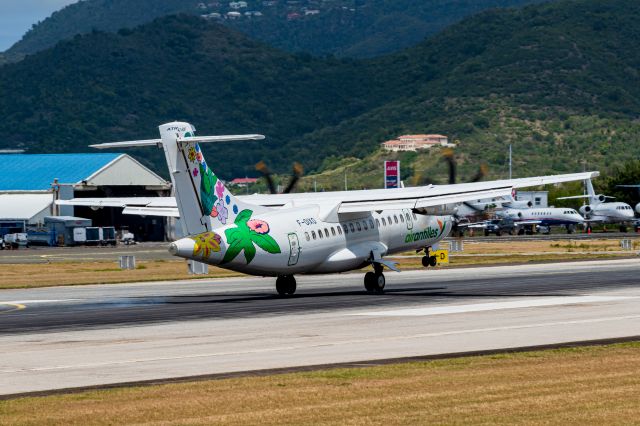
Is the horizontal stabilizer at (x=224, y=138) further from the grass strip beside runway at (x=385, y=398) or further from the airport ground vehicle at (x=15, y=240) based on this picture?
the airport ground vehicle at (x=15, y=240)

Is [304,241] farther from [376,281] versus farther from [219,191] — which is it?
[376,281]

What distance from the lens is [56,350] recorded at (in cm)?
2964

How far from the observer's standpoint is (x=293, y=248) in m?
43.7

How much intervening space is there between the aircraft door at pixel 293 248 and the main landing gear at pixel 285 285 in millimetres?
2813

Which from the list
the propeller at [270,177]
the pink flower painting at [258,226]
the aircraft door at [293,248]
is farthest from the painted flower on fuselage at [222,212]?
the propeller at [270,177]

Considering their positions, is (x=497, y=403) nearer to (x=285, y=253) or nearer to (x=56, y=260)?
(x=285, y=253)

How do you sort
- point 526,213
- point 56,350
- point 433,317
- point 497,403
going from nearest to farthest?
point 497,403 < point 56,350 < point 433,317 < point 526,213

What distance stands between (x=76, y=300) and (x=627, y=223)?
11319cm

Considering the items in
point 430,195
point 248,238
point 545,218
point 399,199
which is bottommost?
point 545,218

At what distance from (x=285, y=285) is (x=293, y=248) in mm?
3684

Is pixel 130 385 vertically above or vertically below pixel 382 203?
below

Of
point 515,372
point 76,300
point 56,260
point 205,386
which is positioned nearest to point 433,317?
point 515,372

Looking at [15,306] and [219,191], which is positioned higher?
[219,191]

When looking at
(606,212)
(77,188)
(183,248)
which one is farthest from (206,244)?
(606,212)
